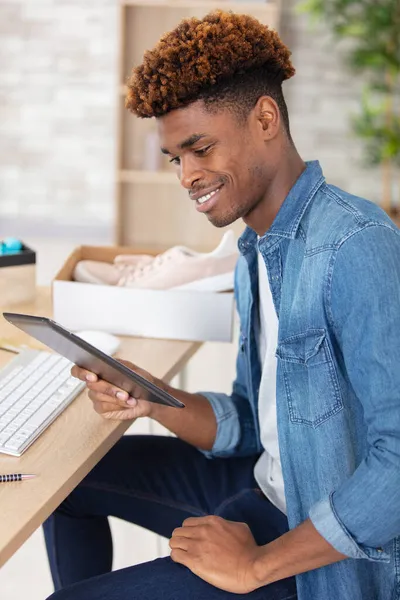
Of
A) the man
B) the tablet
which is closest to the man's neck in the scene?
the man

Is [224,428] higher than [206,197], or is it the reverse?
[206,197]

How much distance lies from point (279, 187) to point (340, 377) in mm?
283

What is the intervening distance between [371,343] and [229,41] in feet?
1.42

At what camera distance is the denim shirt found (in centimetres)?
94

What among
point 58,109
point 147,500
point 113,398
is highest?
point 58,109

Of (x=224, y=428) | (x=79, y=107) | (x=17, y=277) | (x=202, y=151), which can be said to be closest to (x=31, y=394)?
(x=224, y=428)

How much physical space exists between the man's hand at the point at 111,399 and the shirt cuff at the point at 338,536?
30 cm

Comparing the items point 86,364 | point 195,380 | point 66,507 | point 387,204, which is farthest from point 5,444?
point 387,204

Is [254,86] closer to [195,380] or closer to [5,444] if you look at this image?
[5,444]

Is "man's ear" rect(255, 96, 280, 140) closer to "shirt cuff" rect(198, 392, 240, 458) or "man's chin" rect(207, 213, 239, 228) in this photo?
"man's chin" rect(207, 213, 239, 228)

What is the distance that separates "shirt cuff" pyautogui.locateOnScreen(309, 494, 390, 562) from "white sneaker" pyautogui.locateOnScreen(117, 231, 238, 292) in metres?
0.66

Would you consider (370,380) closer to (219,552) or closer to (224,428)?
(219,552)

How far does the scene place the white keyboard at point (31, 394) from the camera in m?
1.10

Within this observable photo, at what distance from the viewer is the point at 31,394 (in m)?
1.22
